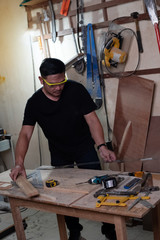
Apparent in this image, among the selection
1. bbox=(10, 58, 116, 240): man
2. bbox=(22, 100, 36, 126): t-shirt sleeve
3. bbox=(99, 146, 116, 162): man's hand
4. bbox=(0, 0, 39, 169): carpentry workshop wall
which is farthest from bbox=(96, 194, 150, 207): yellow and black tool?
bbox=(0, 0, 39, 169): carpentry workshop wall

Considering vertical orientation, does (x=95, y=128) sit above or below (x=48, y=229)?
above

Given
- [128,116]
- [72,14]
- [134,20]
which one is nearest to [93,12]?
[72,14]

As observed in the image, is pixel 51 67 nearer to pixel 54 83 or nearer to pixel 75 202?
pixel 54 83

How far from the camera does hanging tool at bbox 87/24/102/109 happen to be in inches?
147

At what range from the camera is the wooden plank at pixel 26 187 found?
2.30 metres

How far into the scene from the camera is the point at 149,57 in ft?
11.2

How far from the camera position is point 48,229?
362 cm

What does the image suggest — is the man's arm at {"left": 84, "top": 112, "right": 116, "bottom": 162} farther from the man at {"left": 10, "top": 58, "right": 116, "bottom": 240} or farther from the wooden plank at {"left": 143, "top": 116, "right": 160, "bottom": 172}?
the wooden plank at {"left": 143, "top": 116, "right": 160, "bottom": 172}

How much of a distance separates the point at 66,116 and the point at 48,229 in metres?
1.37

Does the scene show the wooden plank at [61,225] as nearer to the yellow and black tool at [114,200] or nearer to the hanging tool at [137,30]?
the yellow and black tool at [114,200]

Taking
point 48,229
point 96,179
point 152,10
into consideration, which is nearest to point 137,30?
point 152,10

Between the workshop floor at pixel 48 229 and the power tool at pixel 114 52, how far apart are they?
5.29 ft

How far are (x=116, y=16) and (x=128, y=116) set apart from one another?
39.6 inches

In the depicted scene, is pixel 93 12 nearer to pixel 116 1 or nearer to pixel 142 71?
pixel 116 1
